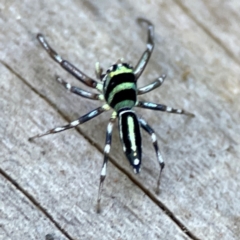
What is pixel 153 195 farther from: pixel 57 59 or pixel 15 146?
pixel 57 59

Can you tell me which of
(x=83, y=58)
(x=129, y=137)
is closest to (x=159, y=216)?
(x=129, y=137)

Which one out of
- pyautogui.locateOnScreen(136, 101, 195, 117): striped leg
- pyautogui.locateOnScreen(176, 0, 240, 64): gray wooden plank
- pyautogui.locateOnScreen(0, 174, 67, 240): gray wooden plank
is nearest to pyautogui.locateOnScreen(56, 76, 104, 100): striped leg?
pyautogui.locateOnScreen(136, 101, 195, 117): striped leg

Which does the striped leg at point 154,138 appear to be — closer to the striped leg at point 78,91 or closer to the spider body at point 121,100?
the spider body at point 121,100

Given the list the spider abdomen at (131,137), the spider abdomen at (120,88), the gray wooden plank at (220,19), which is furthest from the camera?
the gray wooden plank at (220,19)

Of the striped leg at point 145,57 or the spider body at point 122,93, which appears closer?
the spider body at point 122,93

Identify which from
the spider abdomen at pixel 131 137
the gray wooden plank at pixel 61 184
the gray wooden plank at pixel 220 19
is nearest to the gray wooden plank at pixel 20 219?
the gray wooden plank at pixel 61 184
